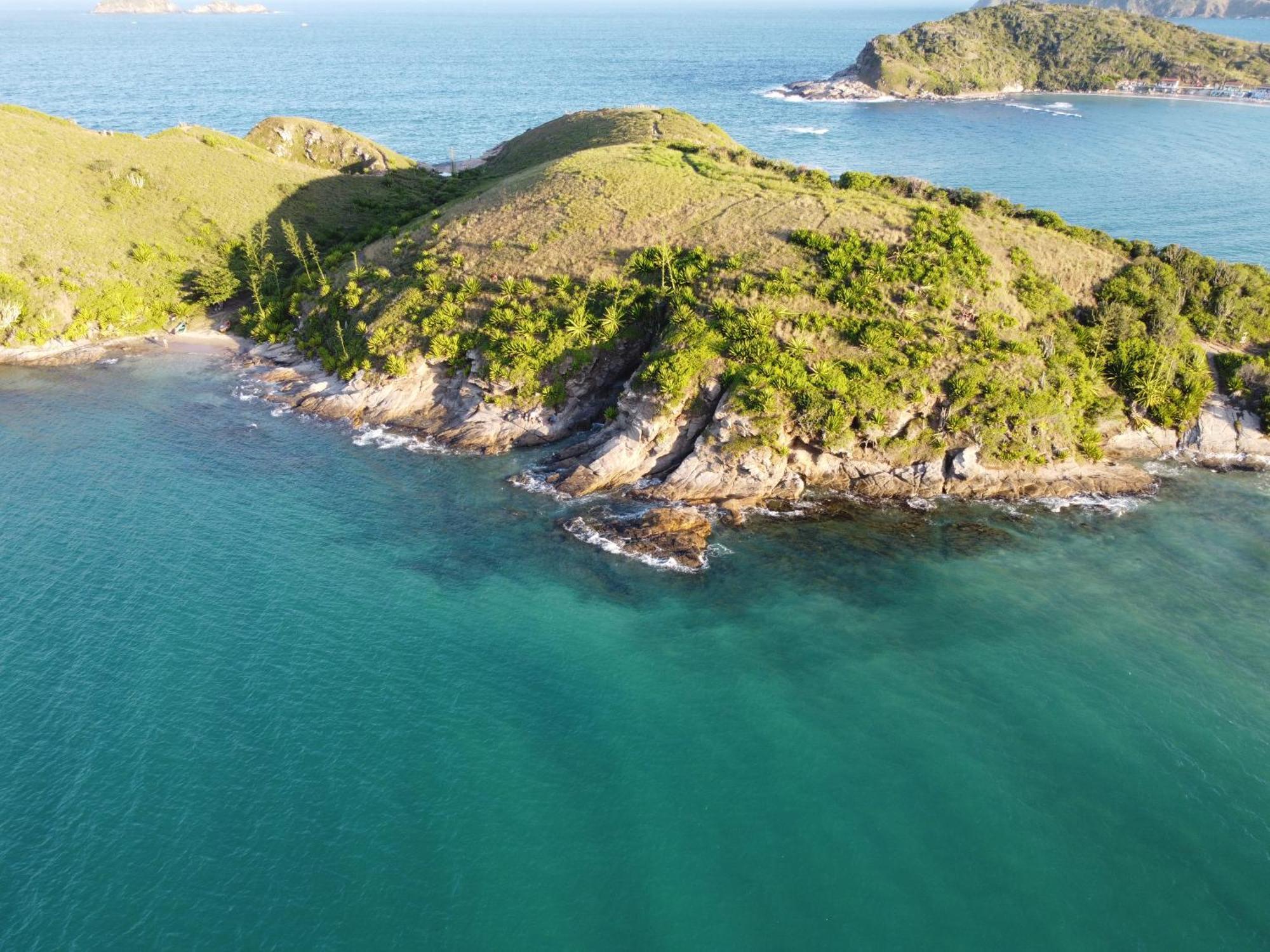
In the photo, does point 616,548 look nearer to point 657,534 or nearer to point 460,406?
point 657,534

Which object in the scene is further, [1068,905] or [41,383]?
[41,383]

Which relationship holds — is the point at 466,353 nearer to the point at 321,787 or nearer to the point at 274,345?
the point at 274,345

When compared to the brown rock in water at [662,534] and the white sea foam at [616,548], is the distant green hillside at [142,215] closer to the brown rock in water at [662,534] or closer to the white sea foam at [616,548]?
the white sea foam at [616,548]

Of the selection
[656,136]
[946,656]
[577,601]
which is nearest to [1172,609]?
[946,656]

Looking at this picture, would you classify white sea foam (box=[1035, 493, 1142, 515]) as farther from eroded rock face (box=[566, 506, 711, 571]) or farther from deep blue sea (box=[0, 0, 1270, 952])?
eroded rock face (box=[566, 506, 711, 571])

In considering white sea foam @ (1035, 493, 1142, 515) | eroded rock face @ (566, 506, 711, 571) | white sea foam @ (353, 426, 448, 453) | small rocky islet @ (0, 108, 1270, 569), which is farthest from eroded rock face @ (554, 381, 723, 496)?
white sea foam @ (1035, 493, 1142, 515)

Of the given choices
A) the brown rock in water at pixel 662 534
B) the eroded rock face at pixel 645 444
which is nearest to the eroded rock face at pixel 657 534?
the brown rock in water at pixel 662 534
